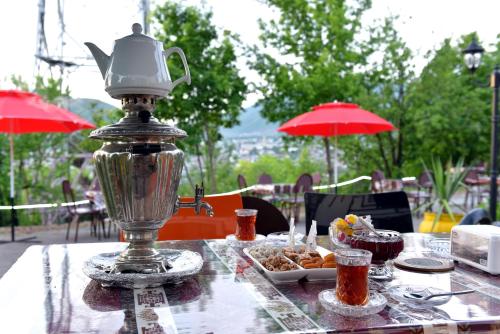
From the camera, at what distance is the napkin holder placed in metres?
1.48

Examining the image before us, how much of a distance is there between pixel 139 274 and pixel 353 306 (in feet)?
2.01

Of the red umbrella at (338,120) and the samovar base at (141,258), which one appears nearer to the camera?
the samovar base at (141,258)

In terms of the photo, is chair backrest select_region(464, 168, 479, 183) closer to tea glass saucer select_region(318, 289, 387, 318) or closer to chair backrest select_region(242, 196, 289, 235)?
chair backrest select_region(242, 196, 289, 235)

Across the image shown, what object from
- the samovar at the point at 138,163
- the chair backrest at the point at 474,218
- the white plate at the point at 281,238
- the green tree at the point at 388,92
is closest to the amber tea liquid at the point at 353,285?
the samovar at the point at 138,163

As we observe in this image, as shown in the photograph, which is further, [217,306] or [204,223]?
[204,223]

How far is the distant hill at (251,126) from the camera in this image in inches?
347

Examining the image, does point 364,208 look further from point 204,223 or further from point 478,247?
point 478,247

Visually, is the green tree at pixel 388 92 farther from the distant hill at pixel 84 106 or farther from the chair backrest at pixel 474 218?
the chair backrest at pixel 474 218

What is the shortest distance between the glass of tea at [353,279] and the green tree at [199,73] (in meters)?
6.44

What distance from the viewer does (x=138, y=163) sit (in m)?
1.35

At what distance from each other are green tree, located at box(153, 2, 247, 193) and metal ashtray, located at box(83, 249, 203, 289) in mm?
6005

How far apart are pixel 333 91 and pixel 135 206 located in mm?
8042

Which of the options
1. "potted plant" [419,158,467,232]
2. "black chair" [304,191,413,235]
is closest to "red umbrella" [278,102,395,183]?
"potted plant" [419,158,467,232]

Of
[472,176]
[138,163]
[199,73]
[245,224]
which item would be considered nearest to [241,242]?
[245,224]
